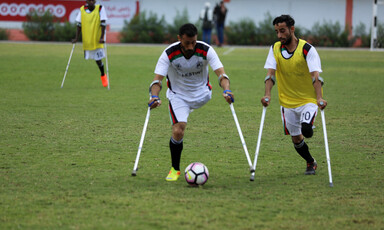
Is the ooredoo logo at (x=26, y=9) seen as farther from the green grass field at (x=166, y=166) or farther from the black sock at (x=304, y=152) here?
the black sock at (x=304, y=152)

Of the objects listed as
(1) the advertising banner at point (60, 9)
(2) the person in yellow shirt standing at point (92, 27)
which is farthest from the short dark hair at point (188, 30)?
(1) the advertising banner at point (60, 9)

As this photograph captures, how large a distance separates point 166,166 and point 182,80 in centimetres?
121

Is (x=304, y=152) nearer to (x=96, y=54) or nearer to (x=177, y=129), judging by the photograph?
(x=177, y=129)

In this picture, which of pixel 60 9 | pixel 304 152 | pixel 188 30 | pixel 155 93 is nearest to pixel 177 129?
pixel 155 93

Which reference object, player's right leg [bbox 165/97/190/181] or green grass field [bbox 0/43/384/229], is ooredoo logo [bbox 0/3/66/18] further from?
player's right leg [bbox 165/97/190/181]

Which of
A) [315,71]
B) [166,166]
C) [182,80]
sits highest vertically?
[315,71]

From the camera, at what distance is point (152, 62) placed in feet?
80.4

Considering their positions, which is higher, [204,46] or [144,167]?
[204,46]

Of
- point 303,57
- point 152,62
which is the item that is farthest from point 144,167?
point 152,62

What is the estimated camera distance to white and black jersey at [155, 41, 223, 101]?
722 centimetres

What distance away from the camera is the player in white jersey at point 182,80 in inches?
282

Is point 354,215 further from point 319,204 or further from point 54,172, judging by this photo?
point 54,172

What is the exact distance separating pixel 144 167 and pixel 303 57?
247 centimetres

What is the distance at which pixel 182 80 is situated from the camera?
7.43 m
